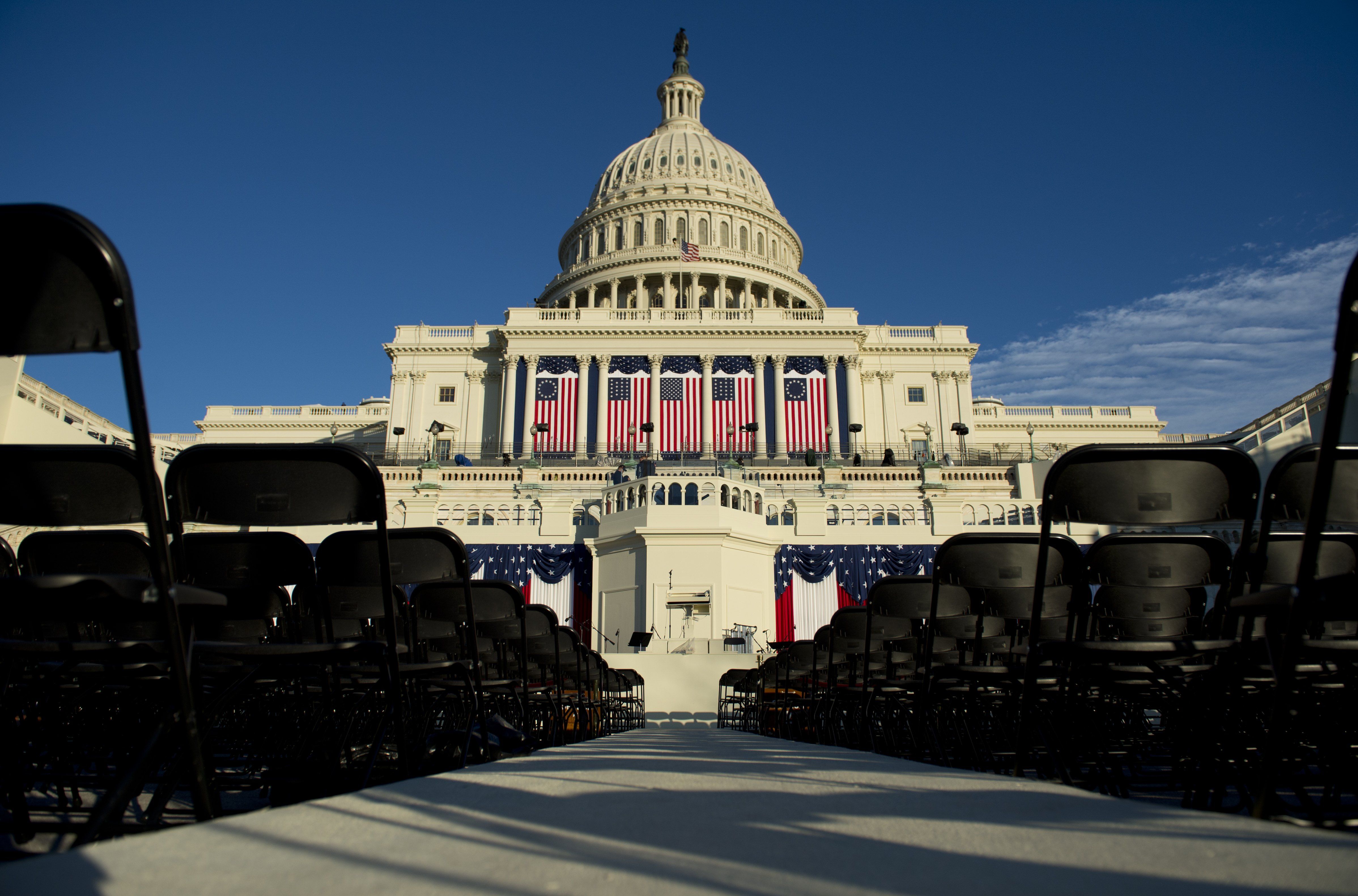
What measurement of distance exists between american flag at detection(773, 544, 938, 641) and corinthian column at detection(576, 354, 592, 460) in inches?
793

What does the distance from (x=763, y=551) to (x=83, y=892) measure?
72.6ft

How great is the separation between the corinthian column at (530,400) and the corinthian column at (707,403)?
30.3 ft

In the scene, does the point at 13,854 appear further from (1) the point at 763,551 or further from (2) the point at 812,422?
→ (2) the point at 812,422

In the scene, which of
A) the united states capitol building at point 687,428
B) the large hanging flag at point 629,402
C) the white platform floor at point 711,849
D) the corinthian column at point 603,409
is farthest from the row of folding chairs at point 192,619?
the large hanging flag at point 629,402

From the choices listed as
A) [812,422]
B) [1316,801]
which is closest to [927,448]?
[812,422]

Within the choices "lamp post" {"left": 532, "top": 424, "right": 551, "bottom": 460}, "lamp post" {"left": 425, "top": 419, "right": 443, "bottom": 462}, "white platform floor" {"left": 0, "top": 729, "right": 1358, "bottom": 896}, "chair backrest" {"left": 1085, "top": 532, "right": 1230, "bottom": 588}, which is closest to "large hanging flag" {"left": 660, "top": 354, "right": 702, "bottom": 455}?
"lamp post" {"left": 532, "top": 424, "right": 551, "bottom": 460}

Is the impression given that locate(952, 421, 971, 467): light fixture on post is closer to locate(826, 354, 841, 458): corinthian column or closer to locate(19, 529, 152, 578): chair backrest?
locate(826, 354, 841, 458): corinthian column

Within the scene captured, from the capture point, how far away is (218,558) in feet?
11.2

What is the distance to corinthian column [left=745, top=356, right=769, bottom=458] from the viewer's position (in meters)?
42.4

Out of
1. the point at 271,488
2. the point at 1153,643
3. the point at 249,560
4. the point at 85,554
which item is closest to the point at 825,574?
the point at 1153,643

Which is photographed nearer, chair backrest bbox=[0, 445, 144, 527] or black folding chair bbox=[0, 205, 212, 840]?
black folding chair bbox=[0, 205, 212, 840]

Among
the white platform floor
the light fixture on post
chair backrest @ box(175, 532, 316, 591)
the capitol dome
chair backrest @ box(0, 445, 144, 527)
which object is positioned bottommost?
the white platform floor

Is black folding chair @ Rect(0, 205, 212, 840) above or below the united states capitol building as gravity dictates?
below

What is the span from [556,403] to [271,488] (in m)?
41.7
